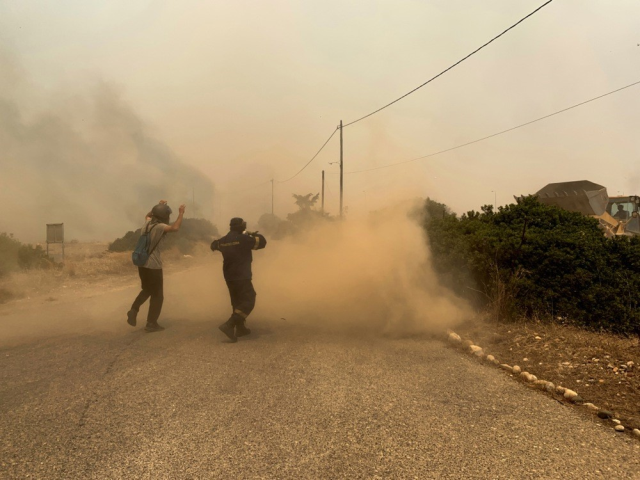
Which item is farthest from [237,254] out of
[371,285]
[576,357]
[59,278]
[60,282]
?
[59,278]

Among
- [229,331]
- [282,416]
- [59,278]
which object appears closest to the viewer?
[282,416]

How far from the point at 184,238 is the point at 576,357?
31.7m

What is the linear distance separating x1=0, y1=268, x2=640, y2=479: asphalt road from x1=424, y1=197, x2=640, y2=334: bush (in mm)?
1725

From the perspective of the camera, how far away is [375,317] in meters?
7.44

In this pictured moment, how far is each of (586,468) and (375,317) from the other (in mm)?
4605

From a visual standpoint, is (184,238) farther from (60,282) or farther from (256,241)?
(256,241)

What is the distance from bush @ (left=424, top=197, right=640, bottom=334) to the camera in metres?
6.17

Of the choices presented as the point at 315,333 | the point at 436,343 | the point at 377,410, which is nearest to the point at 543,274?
the point at 436,343

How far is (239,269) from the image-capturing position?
258 inches

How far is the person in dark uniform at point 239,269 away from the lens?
640 cm

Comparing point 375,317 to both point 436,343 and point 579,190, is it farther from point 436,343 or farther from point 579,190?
point 579,190

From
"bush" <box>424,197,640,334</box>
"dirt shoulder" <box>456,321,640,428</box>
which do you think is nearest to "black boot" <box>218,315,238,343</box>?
"dirt shoulder" <box>456,321,640,428</box>

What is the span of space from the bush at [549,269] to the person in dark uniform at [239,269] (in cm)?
347

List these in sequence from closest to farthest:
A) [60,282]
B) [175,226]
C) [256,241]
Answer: [256,241] → [175,226] → [60,282]
